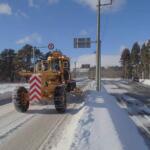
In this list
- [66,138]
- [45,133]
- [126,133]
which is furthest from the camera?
[45,133]

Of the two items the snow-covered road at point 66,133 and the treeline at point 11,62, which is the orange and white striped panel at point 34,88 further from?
the treeline at point 11,62

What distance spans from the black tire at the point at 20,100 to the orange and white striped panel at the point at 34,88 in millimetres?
360

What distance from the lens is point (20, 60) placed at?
4131 inches

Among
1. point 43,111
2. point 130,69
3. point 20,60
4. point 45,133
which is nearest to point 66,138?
point 45,133

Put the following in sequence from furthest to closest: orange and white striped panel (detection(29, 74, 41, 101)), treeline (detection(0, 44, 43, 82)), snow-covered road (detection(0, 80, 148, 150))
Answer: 1. treeline (detection(0, 44, 43, 82))
2. orange and white striped panel (detection(29, 74, 41, 101))
3. snow-covered road (detection(0, 80, 148, 150))

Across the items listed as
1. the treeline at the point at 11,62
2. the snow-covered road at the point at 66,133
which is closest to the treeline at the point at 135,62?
the treeline at the point at 11,62

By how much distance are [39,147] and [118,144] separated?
6.58ft

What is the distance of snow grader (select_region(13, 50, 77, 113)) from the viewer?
17984 mm

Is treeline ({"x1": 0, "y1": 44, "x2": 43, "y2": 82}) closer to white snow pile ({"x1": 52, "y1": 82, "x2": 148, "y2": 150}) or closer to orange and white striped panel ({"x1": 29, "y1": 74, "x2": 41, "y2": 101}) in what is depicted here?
orange and white striped panel ({"x1": 29, "y1": 74, "x2": 41, "y2": 101})

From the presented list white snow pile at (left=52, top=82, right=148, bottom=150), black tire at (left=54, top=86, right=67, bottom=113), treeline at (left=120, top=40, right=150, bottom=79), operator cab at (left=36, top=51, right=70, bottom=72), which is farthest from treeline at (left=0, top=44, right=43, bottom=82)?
white snow pile at (left=52, top=82, right=148, bottom=150)

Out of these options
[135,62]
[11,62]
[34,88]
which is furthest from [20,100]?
[135,62]

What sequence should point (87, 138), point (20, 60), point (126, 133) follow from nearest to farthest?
point (87, 138) < point (126, 133) < point (20, 60)

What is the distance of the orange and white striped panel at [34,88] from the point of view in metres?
18.7

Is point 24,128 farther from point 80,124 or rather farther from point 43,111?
point 43,111
